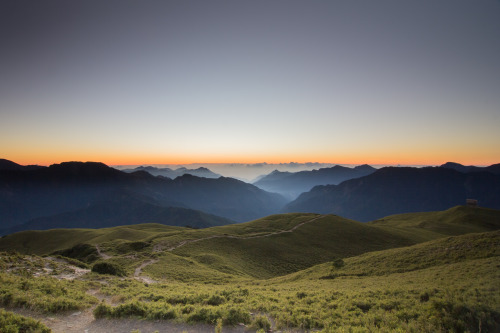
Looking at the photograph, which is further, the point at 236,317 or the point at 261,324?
the point at 236,317

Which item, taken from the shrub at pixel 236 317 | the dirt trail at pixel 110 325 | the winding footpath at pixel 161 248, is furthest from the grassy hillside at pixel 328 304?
the winding footpath at pixel 161 248

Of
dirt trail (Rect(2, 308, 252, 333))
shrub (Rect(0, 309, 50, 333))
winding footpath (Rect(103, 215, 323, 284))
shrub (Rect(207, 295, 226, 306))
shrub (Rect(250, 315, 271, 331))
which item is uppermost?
shrub (Rect(0, 309, 50, 333))

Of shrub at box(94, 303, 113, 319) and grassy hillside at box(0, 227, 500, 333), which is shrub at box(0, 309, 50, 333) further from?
grassy hillside at box(0, 227, 500, 333)

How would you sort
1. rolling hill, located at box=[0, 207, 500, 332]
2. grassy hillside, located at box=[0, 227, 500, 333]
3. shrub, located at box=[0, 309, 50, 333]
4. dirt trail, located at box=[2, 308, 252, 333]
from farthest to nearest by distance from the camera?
rolling hill, located at box=[0, 207, 500, 332] < grassy hillside, located at box=[0, 227, 500, 333] < dirt trail, located at box=[2, 308, 252, 333] < shrub, located at box=[0, 309, 50, 333]

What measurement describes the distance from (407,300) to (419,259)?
18.5 m

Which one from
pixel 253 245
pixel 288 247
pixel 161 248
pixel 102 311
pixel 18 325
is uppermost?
pixel 18 325

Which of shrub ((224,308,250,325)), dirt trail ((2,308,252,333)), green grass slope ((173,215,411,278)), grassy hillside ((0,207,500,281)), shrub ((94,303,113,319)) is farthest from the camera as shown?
green grass slope ((173,215,411,278))

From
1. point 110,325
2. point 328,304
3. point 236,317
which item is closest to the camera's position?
point 110,325

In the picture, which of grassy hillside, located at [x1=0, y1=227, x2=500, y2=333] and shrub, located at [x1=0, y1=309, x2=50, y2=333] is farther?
grassy hillside, located at [x1=0, y1=227, x2=500, y2=333]

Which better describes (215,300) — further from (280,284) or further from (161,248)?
(161,248)

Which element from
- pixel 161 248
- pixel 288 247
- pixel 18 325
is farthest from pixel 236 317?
pixel 288 247

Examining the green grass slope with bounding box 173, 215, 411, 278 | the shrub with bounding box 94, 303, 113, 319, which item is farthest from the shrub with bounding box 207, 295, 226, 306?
the green grass slope with bounding box 173, 215, 411, 278

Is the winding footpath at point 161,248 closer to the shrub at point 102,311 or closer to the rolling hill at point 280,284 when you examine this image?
the rolling hill at point 280,284

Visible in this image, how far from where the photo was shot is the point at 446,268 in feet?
75.5
